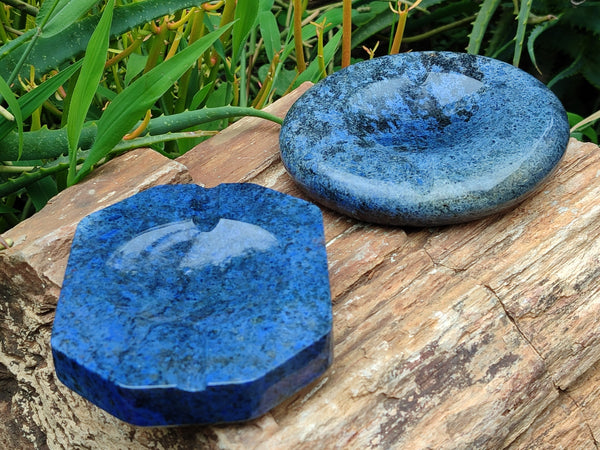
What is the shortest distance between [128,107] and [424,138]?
536 millimetres

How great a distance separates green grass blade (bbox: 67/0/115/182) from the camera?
1180 mm

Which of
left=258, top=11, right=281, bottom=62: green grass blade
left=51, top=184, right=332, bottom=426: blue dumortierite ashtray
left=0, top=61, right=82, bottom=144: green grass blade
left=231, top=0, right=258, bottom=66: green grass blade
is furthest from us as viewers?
left=258, top=11, right=281, bottom=62: green grass blade

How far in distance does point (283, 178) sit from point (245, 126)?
204 mm

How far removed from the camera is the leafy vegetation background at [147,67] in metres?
1.24

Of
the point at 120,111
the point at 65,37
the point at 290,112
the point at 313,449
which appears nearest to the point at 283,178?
the point at 290,112

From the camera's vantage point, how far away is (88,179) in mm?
1339

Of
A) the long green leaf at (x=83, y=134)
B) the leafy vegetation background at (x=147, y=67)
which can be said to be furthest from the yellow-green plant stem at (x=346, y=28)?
the long green leaf at (x=83, y=134)

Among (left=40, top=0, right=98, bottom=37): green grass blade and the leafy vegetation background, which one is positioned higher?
(left=40, top=0, right=98, bottom=37): green grass blade

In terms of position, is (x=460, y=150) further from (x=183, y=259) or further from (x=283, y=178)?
(x=183, y=259)

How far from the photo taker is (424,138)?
1.37m

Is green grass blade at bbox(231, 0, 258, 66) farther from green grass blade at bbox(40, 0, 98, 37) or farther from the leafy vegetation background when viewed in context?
green grass blade at bbox(40, 0, 98, 37)

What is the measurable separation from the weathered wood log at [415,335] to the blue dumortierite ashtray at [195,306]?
0.31 feet

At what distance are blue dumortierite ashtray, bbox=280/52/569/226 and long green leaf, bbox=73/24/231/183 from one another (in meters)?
0.23

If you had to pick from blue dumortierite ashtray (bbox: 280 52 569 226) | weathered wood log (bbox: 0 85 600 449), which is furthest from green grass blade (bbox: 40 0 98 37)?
blue dumortierite ashtray (bbox: 280 52 569 226)
